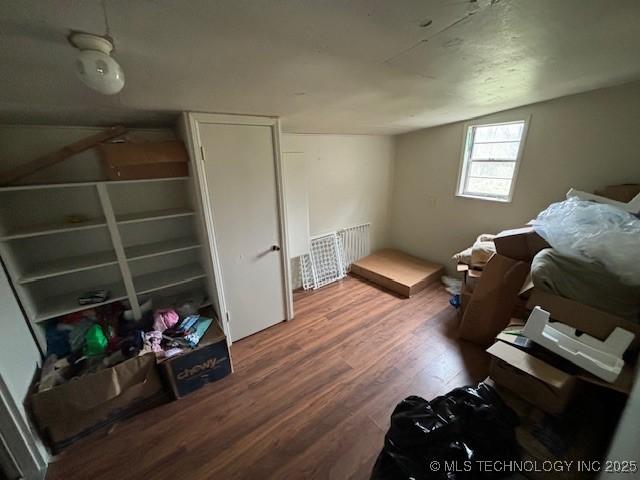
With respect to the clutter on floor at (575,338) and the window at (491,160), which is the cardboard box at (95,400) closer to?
the clutter on floor at (575,338)

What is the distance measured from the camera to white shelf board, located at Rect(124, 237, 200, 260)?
1.92 m

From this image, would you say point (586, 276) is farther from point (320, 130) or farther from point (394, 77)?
point (320, 130)

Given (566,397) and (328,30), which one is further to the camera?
(566,397)

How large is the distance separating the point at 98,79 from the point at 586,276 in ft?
7.63

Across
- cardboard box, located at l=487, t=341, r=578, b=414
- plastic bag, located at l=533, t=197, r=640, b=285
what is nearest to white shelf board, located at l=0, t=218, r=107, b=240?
cardboard box, located at l=487, t=341, r=578, b=414

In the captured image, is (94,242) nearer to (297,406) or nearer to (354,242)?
(297,406)

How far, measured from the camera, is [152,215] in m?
1.97

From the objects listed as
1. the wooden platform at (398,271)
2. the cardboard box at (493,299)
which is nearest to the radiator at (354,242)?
the wooden platform at (398,271)

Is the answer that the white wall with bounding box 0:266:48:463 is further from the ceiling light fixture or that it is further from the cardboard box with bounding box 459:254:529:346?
the cardboard box with bounding box 459:254:529:346

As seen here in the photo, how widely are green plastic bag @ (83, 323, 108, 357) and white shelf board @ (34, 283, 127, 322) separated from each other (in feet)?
0.61

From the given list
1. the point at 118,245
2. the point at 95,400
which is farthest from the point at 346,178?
the point at 95,400

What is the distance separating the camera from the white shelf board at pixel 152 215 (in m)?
1.84

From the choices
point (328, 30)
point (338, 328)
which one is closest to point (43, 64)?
point (328, 30)

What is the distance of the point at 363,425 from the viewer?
1602 mm
